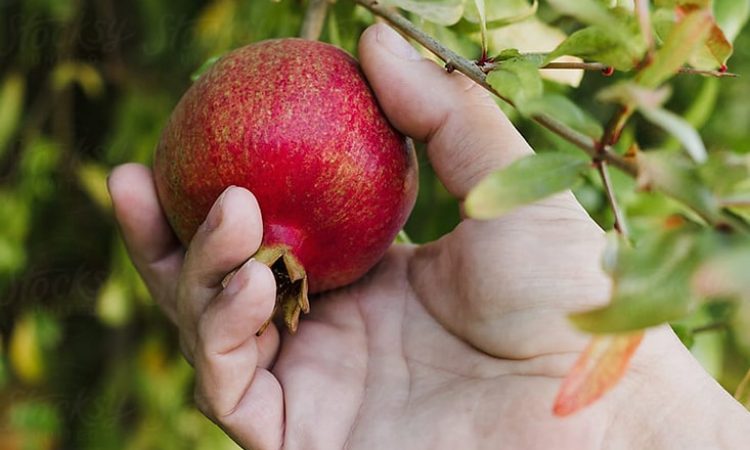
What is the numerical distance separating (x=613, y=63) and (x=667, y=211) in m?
0.73

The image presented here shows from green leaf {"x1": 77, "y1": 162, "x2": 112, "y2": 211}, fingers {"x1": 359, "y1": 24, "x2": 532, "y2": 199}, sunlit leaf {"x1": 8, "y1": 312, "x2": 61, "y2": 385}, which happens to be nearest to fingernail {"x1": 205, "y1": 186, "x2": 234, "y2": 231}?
fingers {"x1": 359, "y1": 24, "x2": 532, "y2": 199}

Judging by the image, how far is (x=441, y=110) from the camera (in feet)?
3.24

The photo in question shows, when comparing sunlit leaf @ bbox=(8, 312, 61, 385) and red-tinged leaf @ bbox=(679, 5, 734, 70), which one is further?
sunlit leaf @ bbox=(8, 312, 61, 385)

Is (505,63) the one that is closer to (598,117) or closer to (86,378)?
(598,117)

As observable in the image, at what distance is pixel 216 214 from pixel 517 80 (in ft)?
1.01

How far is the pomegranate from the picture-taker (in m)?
0.88

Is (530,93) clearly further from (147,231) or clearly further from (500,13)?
(147,231)

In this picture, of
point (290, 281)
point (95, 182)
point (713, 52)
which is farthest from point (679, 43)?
point (95, 182)

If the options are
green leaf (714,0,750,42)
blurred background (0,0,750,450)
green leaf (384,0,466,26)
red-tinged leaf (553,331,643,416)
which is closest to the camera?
red-tinged leaf (553,331,643,416)

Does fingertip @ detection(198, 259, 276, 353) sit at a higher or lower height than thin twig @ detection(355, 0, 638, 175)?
lower

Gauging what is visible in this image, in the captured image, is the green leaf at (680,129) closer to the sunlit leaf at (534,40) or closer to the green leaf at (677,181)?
the green leaf at (677,181)

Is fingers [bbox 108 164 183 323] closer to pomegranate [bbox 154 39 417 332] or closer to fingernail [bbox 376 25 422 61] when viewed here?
pomegranate [bbox 154 39 417 332]

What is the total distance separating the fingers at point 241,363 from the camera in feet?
2.87

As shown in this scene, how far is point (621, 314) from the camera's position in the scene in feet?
1.66
